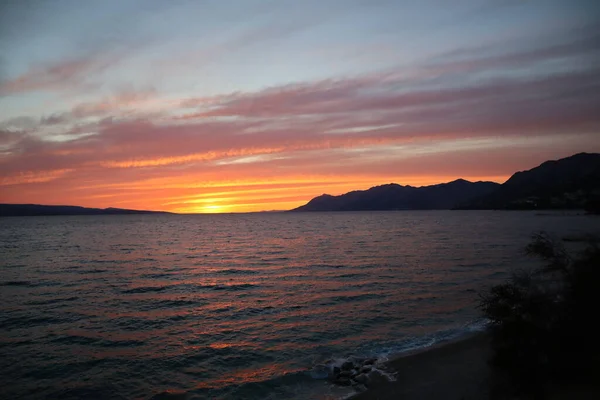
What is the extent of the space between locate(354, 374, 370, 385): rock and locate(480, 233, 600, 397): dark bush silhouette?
4413mm

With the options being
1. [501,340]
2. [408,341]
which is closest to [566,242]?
[408,341]

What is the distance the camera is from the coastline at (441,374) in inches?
459

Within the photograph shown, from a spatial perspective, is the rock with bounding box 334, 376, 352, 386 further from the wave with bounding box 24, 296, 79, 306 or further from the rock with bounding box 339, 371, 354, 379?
the wave with bounding box 24, 296, 79, 306

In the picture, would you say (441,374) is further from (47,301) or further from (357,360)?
(47,301)

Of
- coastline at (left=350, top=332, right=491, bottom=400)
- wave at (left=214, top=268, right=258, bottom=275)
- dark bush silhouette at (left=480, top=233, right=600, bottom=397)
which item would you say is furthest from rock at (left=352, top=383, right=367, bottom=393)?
wave at (left=214, top=268, right=258, bottom=275)

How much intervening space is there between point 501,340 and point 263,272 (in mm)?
26585

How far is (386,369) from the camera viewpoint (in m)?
13.7

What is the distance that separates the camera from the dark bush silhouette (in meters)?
10.7

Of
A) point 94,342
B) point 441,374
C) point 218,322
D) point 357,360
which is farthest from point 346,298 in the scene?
point 94,342

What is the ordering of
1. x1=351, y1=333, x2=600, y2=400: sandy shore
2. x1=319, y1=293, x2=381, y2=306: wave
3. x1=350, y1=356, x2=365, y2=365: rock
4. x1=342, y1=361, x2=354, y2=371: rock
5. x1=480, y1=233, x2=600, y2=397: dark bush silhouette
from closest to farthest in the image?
x1=351, y1=333, x2=600, y2=400: sandy shore, x1=480, y1=233, x2=600, y2=397: dark bush silhouette, x1=342, y1=361, x2=354, y2=371: rock, x1=350, y1=356, x2=365, y2=365: rock, x1=319, y1=293, x2=381, y2=306: wave

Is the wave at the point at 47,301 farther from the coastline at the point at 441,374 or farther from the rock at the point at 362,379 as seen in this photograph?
the coastline at the point at 441,374

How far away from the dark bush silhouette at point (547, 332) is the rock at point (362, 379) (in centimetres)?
441

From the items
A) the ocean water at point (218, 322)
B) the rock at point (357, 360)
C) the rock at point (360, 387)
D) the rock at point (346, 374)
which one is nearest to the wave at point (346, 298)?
the ocean water at point (218, 322)

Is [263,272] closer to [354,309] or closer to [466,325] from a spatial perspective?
[354,309]
